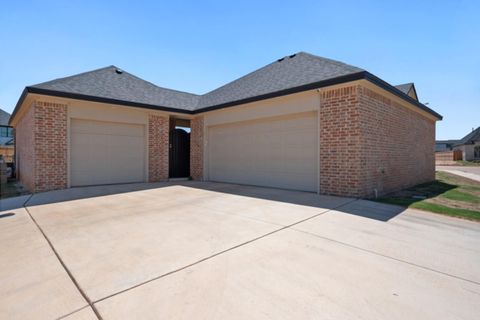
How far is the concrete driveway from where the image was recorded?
1876mm

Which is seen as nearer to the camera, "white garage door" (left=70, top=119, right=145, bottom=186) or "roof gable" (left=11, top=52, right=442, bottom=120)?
"roof gable" (left=11, top=52, right=442, bottom=120)

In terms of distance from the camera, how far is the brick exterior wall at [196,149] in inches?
432

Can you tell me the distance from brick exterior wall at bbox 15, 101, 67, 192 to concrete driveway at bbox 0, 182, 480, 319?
3.12m

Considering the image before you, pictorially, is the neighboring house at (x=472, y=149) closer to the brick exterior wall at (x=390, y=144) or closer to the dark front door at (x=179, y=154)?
the brick exterior wall at (x=390, y=144)

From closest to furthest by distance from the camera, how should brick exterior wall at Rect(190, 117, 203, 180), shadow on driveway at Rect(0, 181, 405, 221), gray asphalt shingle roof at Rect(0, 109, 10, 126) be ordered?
shadow on driveway at Rect(0, 181, 405, 221) → brick exterior wall at Rect(190, 117, 203, 180) → gray asphalt shingle roof at Rect(0, 109, 10, 126)

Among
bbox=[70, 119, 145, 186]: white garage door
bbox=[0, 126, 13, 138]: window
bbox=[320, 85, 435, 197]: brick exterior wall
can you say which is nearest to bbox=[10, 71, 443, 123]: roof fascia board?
bbox=[320, 85, 435, 197]: brick exterior wall

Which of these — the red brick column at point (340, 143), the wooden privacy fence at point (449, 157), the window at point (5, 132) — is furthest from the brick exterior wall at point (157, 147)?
the wooden privacy fence at point (449, 157)

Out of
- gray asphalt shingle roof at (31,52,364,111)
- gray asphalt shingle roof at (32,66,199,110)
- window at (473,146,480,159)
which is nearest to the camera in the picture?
gray asphalt shingle roof at (31,52,364,111)

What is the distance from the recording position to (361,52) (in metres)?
9.55

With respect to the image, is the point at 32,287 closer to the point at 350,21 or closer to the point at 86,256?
the point at 86,256

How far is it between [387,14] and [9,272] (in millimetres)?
10441

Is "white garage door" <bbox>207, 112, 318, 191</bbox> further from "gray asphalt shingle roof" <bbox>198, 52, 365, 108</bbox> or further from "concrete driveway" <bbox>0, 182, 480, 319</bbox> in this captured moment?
"concrete driveway" <bbox>0, 182, 480, 319</bbox>

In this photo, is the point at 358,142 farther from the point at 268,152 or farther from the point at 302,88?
the point at 268,152

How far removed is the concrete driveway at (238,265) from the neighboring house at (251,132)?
252cm
